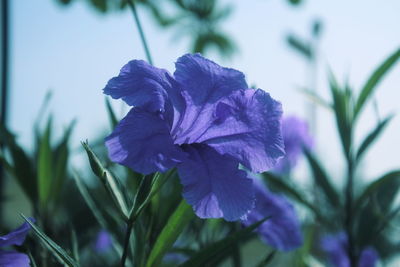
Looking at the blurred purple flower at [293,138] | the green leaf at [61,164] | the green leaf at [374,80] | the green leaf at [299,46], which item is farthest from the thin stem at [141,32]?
the green leaf at [299,46]

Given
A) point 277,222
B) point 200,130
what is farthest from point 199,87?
point 277,222

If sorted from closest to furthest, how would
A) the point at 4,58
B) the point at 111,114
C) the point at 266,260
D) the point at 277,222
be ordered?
the point at 266,260 → the point at 111,114 → the point at 277,222 → the point at 4,58

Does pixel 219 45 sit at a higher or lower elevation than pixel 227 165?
lower

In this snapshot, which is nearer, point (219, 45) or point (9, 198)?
point (9, 198)

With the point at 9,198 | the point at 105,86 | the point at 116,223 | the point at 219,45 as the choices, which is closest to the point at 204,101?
the point at 105,86

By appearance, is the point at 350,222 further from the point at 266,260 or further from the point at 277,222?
the point at 266,260

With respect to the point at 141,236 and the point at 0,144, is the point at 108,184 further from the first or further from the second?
the point at 0,144
